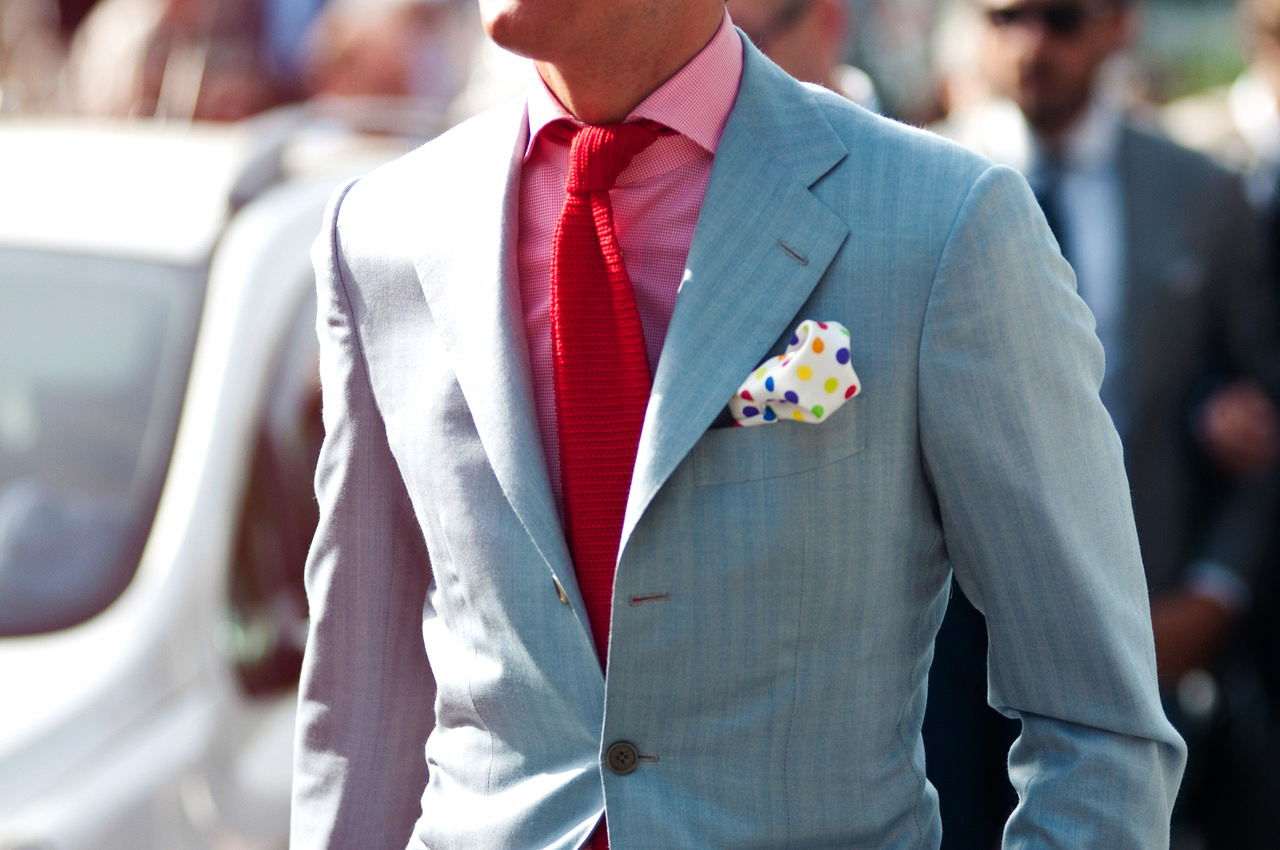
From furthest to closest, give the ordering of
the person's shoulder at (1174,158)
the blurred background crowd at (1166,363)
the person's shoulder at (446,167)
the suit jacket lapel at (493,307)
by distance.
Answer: the person's shoulder at (1174,158) < the blurred background crowd at (1166,363) < the person's shoulder at (446,167) < the suit jacket lapel at (493,307)

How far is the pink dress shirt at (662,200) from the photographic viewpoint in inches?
65.7

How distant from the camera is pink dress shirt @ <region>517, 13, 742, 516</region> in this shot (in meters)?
1.67

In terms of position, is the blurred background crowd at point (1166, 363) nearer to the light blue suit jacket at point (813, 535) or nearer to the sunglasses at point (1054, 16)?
the sunglasses at point (1054, 16)

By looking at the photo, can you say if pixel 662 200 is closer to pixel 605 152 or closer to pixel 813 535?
pixel 605 152

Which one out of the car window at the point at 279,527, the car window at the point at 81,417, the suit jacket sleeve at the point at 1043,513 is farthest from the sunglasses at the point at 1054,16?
the suit jacket sleeve at the point at 1043,513

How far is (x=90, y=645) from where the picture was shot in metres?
2.82

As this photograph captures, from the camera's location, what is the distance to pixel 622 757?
1608mm

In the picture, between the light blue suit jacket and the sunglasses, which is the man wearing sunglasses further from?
the light blue suit jacket

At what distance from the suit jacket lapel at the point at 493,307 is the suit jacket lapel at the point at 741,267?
0.12 meters

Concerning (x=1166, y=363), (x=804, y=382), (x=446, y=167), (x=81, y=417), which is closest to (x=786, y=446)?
(x=804, y=382)

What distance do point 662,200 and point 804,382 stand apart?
0.30m

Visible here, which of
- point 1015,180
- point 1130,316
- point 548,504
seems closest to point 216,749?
point 548,504

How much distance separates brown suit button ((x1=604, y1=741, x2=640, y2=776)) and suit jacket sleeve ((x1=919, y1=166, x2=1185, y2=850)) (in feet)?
1.27

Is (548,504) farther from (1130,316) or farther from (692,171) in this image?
(1130,316)
